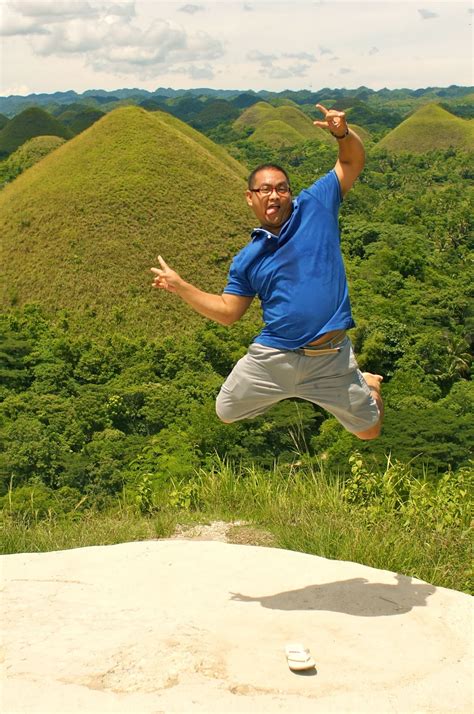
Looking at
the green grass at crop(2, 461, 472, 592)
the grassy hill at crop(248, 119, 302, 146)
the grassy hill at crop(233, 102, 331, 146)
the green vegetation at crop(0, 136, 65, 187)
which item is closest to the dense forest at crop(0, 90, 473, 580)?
the green grass at crop(2, 461, 472, 592)

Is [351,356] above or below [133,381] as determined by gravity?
above

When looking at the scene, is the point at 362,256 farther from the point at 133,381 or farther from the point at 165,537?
the point at 165,537

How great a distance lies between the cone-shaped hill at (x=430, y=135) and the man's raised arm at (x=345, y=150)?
7195 centimetres

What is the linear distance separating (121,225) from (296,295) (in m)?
28.3

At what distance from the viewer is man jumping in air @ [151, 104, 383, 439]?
133 inches

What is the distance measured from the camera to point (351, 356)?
357 cm

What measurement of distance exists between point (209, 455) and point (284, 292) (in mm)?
13272

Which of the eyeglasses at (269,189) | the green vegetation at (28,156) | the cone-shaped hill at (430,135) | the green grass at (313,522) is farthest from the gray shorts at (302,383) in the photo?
the cone-shaped hill at (430,135)

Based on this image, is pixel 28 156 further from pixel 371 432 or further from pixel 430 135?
pixel 371 432

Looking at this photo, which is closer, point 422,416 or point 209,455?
point 209,455

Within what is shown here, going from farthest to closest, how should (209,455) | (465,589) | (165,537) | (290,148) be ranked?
(290,148) < (209,455) < (165,537) < (465,589)

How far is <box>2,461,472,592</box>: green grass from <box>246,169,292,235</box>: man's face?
68.4 inches

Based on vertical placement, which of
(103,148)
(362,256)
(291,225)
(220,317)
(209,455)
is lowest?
(209,455)

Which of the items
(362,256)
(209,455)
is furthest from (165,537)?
(362,256)
